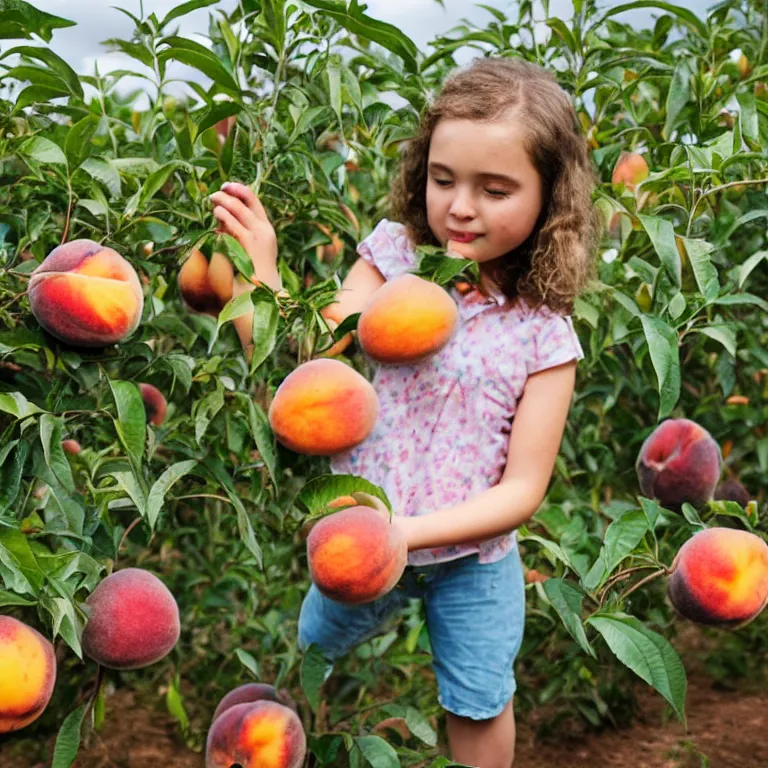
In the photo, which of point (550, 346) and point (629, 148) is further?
point (629, 148)

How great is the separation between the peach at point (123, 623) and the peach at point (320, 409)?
279 millimetres

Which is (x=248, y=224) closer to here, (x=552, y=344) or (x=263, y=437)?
(x=263, y=437)

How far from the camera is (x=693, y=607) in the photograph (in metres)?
1.57

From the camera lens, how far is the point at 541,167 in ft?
4.78

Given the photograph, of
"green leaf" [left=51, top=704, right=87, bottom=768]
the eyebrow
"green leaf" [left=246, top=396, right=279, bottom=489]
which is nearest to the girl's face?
the eyebrow

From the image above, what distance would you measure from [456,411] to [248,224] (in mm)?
384

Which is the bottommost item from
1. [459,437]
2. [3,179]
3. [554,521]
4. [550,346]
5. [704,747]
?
[704,747]

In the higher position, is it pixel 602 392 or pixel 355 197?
pixel 355 197

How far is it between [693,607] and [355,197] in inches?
37.5

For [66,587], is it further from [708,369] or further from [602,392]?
[708,369]

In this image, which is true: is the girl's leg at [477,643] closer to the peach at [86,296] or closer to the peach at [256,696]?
the peach at [256,696]

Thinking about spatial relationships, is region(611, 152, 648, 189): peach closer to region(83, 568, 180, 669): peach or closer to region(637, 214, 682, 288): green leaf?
region(637, 214, 682, 288): green leaf

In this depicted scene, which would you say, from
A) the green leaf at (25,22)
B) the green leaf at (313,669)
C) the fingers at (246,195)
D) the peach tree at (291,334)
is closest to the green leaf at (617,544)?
the peach tree at (291,334)

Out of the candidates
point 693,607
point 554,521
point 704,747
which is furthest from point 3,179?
point 704,747
